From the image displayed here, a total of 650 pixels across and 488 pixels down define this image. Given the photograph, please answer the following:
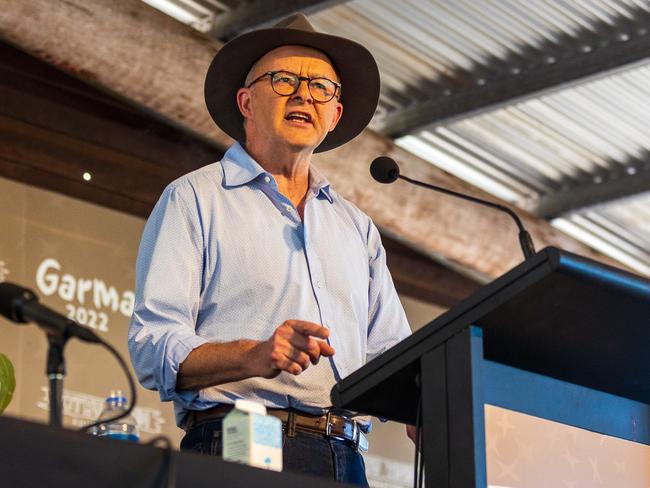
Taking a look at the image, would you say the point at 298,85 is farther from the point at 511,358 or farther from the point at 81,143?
the point at 81,143

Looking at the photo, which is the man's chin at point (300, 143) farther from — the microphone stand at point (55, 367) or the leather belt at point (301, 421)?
the microphone stand at point (55, 367)

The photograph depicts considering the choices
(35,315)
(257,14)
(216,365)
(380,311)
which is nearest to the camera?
(35,315)

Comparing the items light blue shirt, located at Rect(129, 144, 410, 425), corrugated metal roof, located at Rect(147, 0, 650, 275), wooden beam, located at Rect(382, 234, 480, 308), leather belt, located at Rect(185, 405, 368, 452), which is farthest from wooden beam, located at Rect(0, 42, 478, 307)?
leather belt, located at Rect(185, 405, 368, 452)

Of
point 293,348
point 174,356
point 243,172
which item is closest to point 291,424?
point 174,356

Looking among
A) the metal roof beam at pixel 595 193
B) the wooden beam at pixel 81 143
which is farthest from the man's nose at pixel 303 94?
the metal roof beam at pixel 595 193

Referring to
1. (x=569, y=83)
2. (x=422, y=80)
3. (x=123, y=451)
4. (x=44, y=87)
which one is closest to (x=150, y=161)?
(x=44, y=87)

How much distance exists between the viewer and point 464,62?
586 cm

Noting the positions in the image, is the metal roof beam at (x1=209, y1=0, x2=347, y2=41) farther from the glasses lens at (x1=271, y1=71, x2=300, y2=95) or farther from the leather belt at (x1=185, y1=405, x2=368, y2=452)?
the leather belt at (x1=185, y1=405, x2=368, y2=452)

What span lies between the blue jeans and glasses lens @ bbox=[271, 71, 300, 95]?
2.50 ft

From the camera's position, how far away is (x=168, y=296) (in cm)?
226

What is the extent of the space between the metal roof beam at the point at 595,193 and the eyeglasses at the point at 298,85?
4.29 metres

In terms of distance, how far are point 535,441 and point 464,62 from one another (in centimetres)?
405

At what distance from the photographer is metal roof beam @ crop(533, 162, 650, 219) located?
22.0 ft

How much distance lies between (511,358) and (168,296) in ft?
2.07
